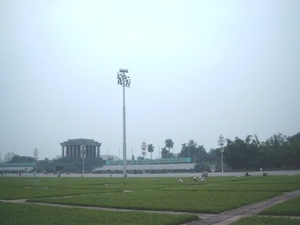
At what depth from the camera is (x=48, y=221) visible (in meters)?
13.5

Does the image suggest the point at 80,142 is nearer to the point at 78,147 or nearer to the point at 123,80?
the point at 78,147

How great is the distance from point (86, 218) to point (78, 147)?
149 meters

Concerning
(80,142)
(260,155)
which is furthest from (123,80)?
(80,142)

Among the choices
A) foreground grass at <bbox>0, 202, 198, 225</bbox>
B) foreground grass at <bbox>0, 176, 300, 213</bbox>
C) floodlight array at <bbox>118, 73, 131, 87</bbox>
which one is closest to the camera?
foreground grass at <bbox>0, 202, 198, 225</bbox>

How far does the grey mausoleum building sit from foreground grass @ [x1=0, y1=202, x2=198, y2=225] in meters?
144

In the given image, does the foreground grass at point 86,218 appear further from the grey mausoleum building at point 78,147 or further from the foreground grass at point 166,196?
the grey mausoleum building at point 78,147

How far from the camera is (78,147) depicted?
522ft

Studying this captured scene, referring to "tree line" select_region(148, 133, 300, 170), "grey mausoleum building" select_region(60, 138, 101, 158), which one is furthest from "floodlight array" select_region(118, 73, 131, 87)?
"grey mausoleum building" select_region(60, 138, 101, 158)

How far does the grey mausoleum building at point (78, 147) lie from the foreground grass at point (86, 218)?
143989 mm

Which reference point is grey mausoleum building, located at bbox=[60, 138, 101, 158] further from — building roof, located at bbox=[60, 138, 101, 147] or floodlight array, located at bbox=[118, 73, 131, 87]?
floodlight array, located at bbox=[118, 73, 131, 87]

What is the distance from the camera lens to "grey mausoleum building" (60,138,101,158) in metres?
158

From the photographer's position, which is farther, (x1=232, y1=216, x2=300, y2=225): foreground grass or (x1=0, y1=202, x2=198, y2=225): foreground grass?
(x1=0, y1=202, x2=198, y2=225): foreground grass

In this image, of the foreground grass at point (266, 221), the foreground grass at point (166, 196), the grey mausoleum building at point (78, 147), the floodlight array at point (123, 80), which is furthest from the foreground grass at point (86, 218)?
the grey mausoleum building at point (78, 147)

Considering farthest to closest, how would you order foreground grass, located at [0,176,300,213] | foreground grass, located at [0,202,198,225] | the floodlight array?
1. the floodlight array
2. foreground grass, located at [0,176,300,213]
3. foreground grass, located at [0,202,198,225]
